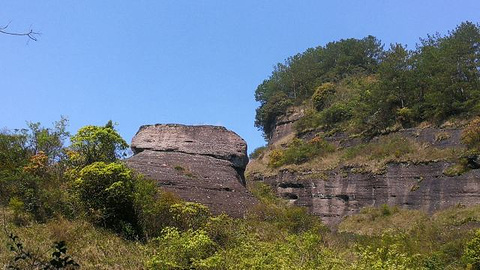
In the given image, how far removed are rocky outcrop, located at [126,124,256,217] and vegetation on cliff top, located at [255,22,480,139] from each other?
17.5 meters

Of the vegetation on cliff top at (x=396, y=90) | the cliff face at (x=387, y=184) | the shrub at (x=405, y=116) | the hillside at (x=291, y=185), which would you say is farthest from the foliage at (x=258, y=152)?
the shrub at (x=405, y=116)

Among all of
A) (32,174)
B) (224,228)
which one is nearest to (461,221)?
(224,228)

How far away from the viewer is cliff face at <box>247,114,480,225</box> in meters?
30.1

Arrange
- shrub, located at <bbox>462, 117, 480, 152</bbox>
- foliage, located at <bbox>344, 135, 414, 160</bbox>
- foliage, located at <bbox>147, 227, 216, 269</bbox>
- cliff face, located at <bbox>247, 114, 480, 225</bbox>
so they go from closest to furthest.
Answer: foliage, located at <bbox>147, 227, 216, 269</bbox>, cliff face, located at <bbox>247, 114, 480, 225</bbox>, shrub, located at <bbox>462, 117, 480, 152</bbox>, foliage, located at <bbox>344, 135, 414, 160</bbox>

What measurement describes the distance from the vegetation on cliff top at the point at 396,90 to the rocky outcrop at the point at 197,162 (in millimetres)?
17539

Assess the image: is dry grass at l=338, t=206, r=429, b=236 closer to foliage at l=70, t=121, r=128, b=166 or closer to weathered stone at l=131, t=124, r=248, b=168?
weathered stone at l=131, t=124, r=248, b=168

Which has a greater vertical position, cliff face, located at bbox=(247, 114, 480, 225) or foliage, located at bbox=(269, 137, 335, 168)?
foliage, located at bbox=(269, 137, 335, 168)

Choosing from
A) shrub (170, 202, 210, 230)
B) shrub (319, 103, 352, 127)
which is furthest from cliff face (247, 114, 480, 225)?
shrub (170, 202, 210, 230)

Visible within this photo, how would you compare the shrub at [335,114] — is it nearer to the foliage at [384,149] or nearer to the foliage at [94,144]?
the foliage at [384,149]

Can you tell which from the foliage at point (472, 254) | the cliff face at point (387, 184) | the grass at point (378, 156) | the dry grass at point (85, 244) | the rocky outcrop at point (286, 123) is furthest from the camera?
the rocky outcrop at point (286, 123)

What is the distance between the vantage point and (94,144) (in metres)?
19.3

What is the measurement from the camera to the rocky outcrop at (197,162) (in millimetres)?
22156

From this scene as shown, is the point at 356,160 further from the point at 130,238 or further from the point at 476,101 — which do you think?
the point at 130,238

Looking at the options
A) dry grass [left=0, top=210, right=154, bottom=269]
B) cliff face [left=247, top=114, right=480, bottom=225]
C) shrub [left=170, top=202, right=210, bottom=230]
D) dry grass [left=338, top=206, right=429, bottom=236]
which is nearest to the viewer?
dry grass [left=0, top=210, right=154, bottom=269]
